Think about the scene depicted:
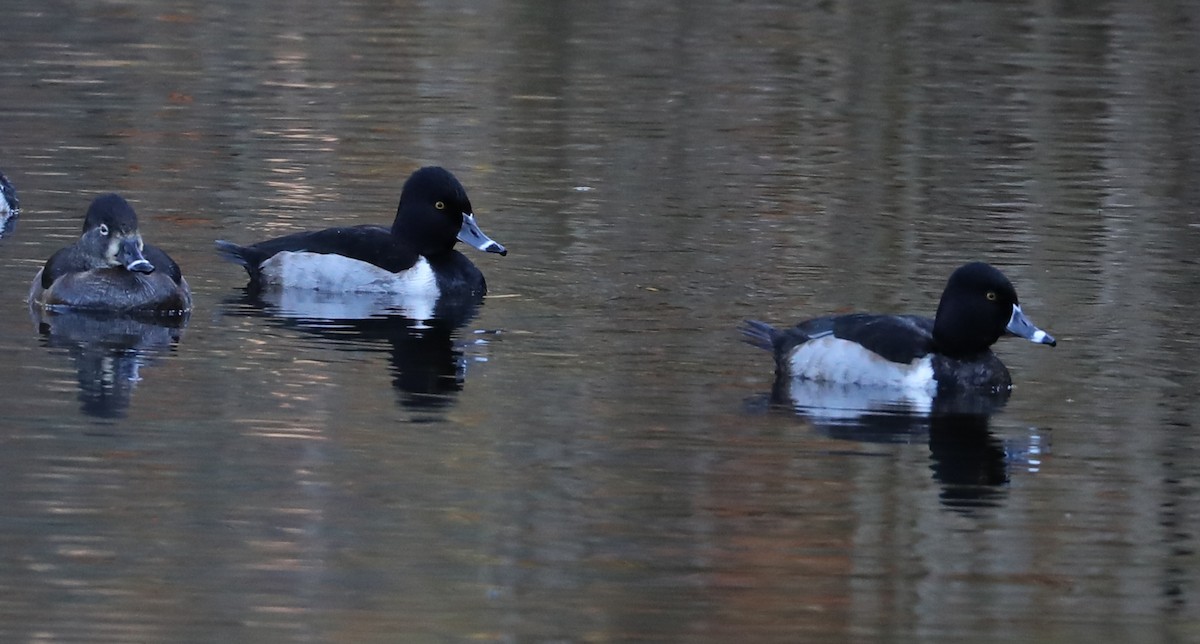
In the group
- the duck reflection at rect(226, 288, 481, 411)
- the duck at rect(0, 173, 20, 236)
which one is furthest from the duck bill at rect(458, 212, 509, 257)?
the duck at rect(0, 173, 20, 236)

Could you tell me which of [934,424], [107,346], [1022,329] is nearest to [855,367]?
[934,424]

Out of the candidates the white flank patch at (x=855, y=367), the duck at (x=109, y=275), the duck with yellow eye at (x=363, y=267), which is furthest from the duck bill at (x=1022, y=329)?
the duck at (x=109, y=275)

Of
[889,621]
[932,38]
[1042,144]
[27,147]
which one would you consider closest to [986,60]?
[932,38]

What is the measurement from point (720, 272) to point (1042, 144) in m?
7.33

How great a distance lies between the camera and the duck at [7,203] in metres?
16.7

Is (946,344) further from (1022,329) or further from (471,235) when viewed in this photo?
(471,235)

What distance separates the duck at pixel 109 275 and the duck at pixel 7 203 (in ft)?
10.2

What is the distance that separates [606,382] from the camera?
39.1 feet

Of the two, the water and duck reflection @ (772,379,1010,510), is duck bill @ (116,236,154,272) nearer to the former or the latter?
the water

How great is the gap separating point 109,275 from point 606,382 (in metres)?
3.60

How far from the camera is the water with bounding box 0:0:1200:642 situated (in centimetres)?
855

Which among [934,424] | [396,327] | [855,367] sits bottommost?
[396,327]

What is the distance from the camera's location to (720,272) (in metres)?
15.1

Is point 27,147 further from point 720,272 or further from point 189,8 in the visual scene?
point 189,8
